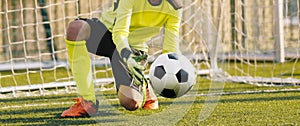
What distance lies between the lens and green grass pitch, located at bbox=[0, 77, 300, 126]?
171 inches

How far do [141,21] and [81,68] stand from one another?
543 millimetres

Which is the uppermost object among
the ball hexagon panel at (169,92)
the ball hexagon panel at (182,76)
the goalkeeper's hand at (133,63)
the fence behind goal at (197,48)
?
the goalkeeper's hand at (133,63)

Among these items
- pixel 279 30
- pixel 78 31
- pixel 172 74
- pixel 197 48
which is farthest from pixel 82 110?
pixel 279 30

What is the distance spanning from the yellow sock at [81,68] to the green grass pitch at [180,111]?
182 mm

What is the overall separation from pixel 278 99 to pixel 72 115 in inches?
67.0

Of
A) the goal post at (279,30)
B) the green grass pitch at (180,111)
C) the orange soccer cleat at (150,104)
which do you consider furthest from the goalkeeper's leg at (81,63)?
the goal post at (279,30)

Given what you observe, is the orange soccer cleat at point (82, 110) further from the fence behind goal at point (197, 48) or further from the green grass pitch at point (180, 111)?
the fence behind goal at point (197, 48)

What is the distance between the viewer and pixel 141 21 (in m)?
4.75

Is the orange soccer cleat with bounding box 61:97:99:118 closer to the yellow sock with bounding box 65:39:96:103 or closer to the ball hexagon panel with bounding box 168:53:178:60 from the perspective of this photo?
the yellow sock with bounding box 65:39:96:103

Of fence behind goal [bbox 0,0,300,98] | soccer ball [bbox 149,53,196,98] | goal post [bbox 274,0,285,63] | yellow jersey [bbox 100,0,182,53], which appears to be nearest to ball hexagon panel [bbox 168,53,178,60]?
soccer ball [bbox 149,53,196,98]

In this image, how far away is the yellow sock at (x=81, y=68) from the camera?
4.81 metres

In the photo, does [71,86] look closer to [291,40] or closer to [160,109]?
[160,109]

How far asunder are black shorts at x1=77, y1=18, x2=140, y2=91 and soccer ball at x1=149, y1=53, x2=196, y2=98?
2.12 ft

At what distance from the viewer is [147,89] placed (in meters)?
5.12
